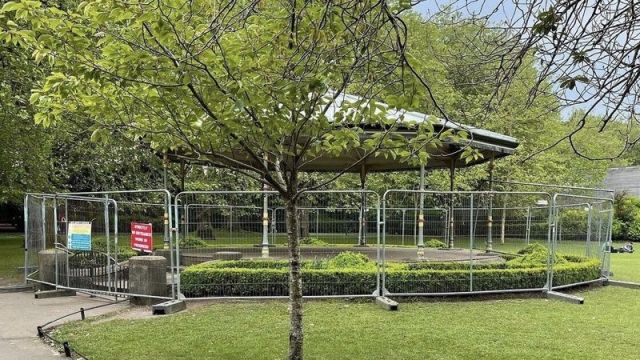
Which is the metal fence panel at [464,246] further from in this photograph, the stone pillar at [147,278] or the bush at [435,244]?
the stone pillar at [147,278]

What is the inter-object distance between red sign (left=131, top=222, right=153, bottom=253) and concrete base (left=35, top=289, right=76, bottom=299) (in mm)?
1956

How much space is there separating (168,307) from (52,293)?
3.49m

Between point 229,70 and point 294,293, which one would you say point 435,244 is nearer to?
point 294,293

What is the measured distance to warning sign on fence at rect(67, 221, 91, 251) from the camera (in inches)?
393

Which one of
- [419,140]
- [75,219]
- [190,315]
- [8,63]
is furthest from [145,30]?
[8,63]

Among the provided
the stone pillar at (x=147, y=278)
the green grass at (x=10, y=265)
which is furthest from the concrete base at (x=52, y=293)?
the green grass at (x=10, y=265)

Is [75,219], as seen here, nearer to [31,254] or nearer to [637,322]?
[31,254]

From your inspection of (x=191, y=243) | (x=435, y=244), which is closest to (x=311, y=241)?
(x=191, y=243)

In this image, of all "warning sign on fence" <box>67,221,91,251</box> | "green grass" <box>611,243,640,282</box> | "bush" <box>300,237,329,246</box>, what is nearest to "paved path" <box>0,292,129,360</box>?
"warning sign on fence" <box>67,221,91,251</box>

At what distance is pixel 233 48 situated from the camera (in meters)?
4.02

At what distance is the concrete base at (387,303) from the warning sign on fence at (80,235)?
557 centimetres

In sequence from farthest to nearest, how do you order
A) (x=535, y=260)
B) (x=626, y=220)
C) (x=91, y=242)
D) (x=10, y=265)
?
(x=626, y=220)
(x=10, y=265)
(x=535, y=260)
(x=91, y=242)

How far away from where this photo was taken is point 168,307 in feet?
26.5

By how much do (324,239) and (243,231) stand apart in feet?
10.5
